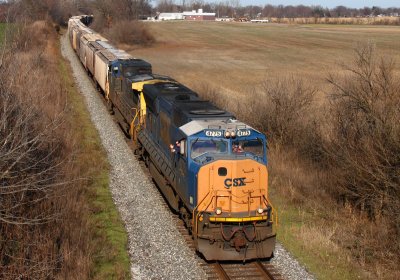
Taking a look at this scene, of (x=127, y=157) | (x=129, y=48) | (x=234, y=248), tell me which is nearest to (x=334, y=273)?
(x=234, y=248)

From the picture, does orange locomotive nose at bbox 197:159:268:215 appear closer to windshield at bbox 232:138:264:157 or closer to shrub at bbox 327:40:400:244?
windshield at bbox 232:138:264:157

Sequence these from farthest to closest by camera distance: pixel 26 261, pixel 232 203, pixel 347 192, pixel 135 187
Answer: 1. pixel 135 187
2. pixel 347 192
3. pixel 232 203
4. pixel 26 261

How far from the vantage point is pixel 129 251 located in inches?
503

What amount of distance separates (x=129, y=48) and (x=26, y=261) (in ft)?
215

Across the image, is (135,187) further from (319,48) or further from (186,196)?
(319,48)

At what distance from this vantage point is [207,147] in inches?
476

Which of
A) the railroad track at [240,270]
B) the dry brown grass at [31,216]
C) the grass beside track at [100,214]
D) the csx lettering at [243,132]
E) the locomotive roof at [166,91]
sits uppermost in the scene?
the locomotive roof at [166,91]

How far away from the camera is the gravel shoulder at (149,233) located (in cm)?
1187

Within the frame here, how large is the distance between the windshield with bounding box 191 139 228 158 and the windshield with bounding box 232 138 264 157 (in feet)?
0.93

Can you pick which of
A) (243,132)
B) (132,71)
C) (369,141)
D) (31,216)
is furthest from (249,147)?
(132,71)

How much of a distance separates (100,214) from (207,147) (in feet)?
16.3

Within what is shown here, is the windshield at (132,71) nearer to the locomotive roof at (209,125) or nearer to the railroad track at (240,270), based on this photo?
the locomotive roof at (209,125)

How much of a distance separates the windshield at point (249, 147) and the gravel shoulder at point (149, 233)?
2.94 meters

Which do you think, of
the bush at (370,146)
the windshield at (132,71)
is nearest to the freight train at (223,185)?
the bush at (370,146)
